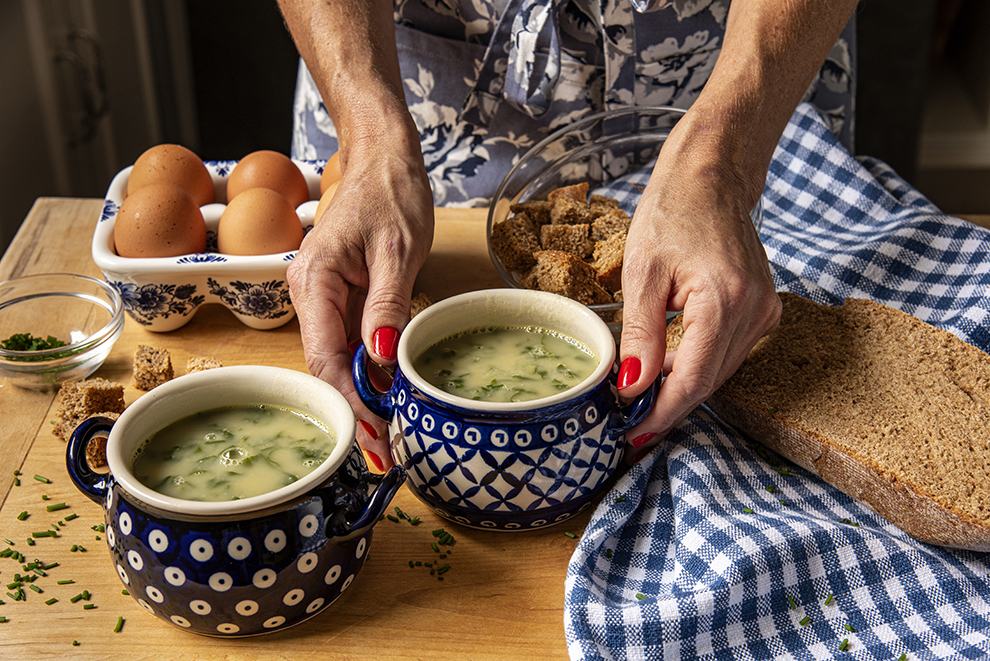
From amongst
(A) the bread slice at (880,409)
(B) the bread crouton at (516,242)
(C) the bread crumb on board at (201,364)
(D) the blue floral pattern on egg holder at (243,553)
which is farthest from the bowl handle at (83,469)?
(A) the bread slice at (880,409)

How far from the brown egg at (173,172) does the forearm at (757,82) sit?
960 mm

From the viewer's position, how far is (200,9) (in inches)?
145

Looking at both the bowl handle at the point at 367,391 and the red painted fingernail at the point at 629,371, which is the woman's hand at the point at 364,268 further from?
the red painted fingernail at the point at 629,371

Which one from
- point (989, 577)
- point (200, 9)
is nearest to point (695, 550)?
point (989, 577)

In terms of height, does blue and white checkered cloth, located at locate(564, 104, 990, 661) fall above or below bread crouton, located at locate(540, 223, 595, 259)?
below

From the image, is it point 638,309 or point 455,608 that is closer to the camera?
point 455,608

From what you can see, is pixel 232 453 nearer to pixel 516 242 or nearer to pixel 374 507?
pixel 374 507

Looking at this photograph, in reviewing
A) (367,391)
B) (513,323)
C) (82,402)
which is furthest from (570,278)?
(82,402)

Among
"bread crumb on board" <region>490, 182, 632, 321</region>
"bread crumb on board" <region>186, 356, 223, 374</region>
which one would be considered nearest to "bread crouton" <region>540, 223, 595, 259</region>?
"bread crumb on board" <region>490, 182, 632, 321</region>

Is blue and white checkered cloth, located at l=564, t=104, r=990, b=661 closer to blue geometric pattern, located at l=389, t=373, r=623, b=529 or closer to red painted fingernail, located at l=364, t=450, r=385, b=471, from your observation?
blue geometric pattern, located at l=389, t=373, r=623, b=529

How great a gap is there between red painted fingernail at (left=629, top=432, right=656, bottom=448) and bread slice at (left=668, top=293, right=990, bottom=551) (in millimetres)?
187

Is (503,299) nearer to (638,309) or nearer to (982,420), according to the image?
(638,309)

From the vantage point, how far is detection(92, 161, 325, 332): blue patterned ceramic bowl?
1.49m

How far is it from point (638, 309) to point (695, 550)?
1.06 ft
